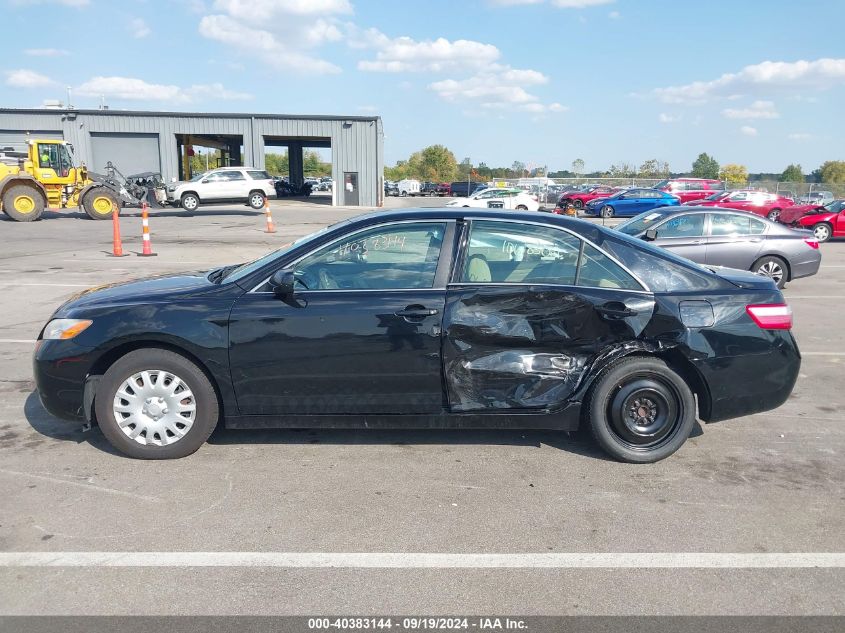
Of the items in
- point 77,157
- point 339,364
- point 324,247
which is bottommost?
point 339,364

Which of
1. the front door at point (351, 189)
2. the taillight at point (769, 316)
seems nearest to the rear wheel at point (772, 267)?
the taillight at point (769, 316)

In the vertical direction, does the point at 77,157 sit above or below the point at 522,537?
above

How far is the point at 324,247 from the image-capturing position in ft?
14.9

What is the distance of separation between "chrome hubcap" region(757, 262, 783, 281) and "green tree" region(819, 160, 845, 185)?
89.4 meters

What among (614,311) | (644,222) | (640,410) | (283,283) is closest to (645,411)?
(640,410)

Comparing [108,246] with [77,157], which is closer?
[108,246]

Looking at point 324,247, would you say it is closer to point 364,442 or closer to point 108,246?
point 364,442

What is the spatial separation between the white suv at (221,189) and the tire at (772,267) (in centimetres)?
2530

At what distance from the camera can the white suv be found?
32094mm

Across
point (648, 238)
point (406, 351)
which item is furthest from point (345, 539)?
point (648, 238)

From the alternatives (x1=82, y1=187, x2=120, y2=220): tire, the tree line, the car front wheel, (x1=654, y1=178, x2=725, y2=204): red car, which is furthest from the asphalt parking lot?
the tree line

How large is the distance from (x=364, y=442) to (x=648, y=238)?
7974 millimetres

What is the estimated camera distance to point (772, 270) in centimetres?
1175

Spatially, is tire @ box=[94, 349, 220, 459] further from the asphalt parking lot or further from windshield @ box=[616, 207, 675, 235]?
windshield @ box=[616, 207, 675, 235]
